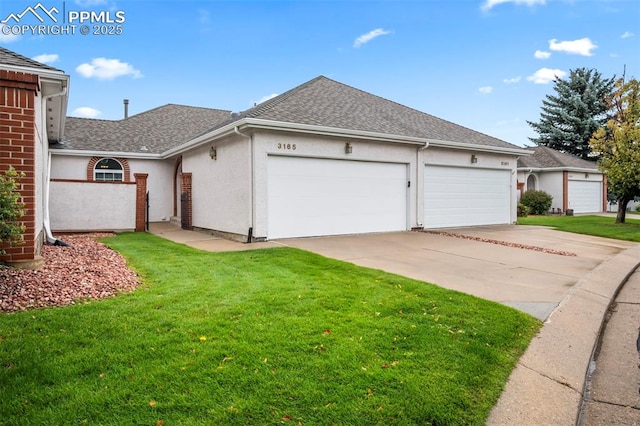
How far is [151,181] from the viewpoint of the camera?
17688mm

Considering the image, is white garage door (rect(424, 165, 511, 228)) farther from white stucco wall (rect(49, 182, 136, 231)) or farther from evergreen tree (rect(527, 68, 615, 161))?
evergreen tree (rect(527, 68, 615, 161))

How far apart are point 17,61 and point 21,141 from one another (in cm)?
136

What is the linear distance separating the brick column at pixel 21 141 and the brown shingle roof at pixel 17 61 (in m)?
0.34

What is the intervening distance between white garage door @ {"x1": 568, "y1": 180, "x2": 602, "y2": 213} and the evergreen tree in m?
9.77

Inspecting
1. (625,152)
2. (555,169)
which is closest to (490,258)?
(625,152)

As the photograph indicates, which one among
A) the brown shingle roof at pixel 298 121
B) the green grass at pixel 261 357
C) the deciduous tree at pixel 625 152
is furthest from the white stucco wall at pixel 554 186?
the green grass at pixel 261 357

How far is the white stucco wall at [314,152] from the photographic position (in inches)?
396

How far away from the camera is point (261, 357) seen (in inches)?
121

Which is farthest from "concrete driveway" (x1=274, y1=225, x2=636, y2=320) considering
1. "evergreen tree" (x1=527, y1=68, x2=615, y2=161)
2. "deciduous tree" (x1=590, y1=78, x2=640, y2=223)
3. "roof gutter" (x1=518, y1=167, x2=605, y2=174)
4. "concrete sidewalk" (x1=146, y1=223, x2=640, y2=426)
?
"evergreen tree" (x1=527, y1=68, x2=615, y2=161)

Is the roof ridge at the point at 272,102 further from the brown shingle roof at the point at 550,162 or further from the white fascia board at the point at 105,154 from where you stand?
the brown shingle roof at the point at 550,162

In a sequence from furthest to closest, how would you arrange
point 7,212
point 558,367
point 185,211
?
point 185,211 → point 7,212 → point 558,367

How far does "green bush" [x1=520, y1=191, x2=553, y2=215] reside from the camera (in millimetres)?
24031

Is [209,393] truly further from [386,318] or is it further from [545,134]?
[545,134]

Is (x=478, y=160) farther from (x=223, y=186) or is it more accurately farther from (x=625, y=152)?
(x=223, y=186)
